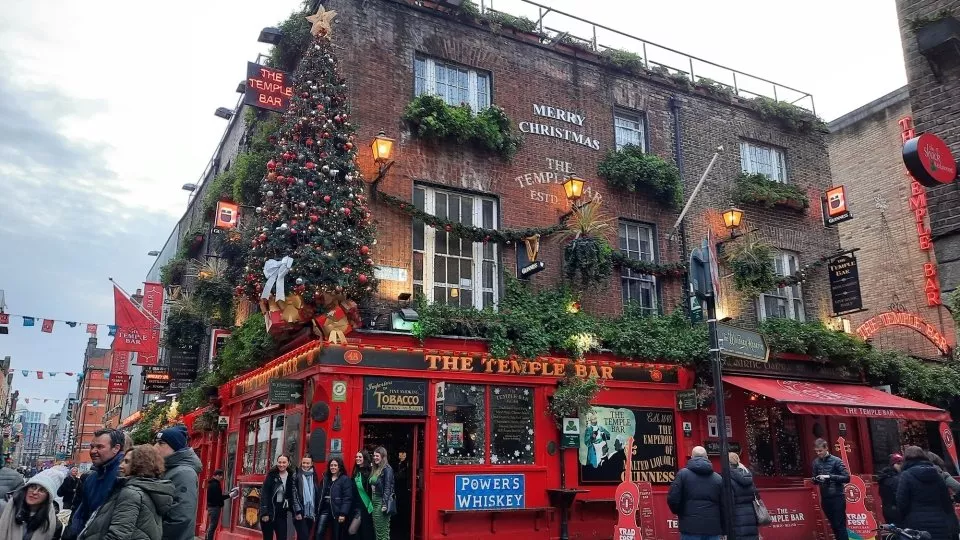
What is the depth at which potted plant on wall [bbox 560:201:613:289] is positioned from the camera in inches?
578

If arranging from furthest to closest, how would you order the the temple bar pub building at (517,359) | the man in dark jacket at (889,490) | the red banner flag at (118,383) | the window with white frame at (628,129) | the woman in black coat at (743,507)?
the red banner flag at (118,383)
the window with white frame at (628,129)
the the temple bar pub building at (517,359)
the man in dark jacket at (889,490)
the woman in black coat at (743,507)

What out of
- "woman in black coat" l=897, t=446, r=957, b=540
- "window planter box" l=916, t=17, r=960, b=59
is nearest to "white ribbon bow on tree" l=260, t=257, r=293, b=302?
"woman in black coat" l=897, t=446, r=957, b=540

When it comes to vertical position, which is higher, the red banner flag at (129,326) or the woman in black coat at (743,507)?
the red banner flag at (129,326)

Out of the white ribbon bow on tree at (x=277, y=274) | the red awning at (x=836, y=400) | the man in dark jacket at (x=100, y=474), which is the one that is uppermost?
the white ribbon bow on tree at (x=277, y=274)

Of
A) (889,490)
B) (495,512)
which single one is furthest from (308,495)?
(889,490)

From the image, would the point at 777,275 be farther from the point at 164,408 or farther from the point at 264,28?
the point at 164,408

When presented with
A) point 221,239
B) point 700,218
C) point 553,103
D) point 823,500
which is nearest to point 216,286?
point 221,239

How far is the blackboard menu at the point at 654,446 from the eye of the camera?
1492cm

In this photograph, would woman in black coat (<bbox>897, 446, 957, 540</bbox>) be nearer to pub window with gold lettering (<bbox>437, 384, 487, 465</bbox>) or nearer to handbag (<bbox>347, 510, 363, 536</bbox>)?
pub window with gold lettering (<bbox>437, 384, 487, 465</bbox>)

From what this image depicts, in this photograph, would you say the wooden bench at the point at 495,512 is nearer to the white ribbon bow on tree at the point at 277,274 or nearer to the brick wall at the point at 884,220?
the white ribbon bow on tree at the point at 277,274

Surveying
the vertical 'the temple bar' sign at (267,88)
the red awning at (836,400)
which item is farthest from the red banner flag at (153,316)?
the red awning at (836,400)

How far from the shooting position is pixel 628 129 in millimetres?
17781

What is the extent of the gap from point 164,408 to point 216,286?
753cm

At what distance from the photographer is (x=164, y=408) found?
23.1 metres
